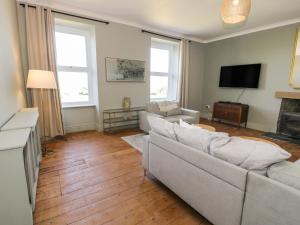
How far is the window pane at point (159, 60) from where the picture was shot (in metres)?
4.76

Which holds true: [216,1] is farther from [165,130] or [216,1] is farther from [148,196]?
[148,196]

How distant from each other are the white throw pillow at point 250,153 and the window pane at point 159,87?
3744 millimetres

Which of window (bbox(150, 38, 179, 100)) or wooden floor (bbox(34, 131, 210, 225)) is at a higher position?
window (bbox(150, 38, 179, 100))

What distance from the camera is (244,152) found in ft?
3.80

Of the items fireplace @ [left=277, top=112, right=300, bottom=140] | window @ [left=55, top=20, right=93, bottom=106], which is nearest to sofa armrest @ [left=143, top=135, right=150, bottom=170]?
window @ [left=55, top=20, right=93, bottom=106]

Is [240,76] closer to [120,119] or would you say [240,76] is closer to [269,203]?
[120,119]

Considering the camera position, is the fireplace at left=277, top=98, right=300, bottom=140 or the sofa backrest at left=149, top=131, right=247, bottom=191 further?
the fireplace at left=277, top=98, right=300, bottom=140

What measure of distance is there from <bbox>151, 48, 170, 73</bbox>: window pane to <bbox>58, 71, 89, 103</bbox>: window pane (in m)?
1.93

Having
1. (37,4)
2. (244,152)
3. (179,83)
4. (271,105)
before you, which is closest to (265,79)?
(271,105)

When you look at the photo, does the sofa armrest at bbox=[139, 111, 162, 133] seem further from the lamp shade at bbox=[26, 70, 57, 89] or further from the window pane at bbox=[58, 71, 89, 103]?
the lamp shade at bbox=[26, 70, 57, 89]

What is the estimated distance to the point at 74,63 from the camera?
3.72m

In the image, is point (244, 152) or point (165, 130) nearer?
point (244, 152)

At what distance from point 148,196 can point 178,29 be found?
411 centimetres

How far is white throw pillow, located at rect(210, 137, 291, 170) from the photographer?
1052 millimetres
